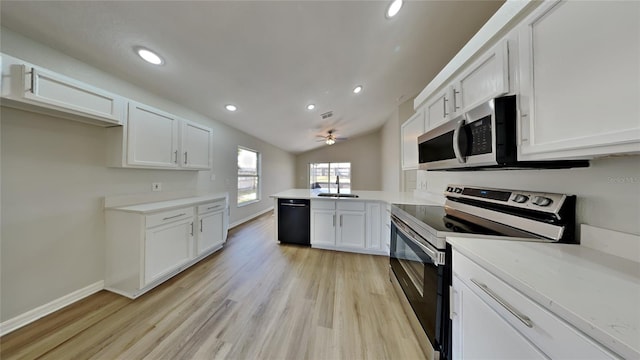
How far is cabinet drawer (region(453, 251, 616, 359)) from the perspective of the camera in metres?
0.47

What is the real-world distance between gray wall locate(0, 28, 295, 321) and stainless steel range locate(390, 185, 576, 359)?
3034 millimetres

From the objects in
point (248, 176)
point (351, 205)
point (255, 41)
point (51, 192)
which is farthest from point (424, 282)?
point (248, 176)

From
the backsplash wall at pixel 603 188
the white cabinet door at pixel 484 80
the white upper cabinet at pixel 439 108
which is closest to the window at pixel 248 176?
the white upper cabinet at pixel 439 108

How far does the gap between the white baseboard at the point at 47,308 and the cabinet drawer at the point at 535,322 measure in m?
3.14

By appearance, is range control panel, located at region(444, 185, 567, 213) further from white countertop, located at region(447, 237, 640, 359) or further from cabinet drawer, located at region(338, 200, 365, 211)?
cabinet drawer, located at region(338, 200, 365, 211)

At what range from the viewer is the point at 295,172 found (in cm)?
825

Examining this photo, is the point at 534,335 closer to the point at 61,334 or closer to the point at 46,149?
the point at 61,334

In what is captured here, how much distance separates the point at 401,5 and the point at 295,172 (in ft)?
22.8

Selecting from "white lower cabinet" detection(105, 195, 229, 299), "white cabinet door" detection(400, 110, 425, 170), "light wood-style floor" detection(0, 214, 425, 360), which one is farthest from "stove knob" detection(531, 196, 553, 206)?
"white lower cabinet" detection(105, 195, 229, 299)

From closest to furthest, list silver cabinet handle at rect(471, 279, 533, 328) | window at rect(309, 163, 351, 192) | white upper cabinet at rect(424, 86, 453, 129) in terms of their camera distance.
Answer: silver cabinet handle at rect(471, 279, 533, 328) < white upper cabinet at rect(424, 86, 453, 129) < window at rect(309, 163, 351, 192)

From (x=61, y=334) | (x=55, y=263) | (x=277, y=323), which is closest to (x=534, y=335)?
(x=277, y=323)

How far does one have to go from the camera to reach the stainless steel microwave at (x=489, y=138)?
98cm

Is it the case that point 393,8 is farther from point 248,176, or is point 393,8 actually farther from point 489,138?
point 248,176

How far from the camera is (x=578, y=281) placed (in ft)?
2.03
